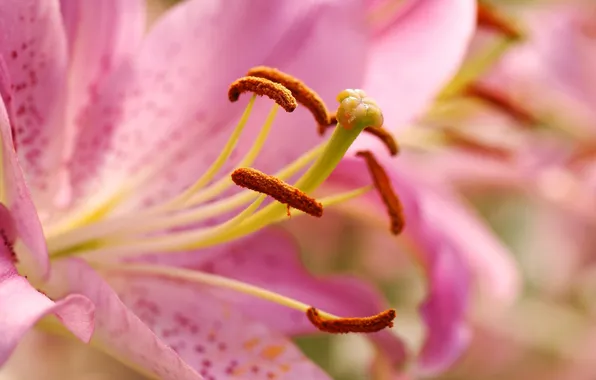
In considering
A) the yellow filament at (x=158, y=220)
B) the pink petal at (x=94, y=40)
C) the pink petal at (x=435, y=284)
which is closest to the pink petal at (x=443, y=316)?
the pink petal at (x=435, y=284)

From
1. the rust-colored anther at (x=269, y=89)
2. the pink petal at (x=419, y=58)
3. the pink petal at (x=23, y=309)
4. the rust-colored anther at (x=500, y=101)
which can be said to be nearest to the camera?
the pink petal at (x=23, y=309)

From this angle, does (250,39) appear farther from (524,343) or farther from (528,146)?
(524,343)

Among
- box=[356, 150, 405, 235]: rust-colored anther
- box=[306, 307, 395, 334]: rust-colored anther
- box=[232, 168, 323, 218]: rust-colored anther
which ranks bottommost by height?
box=[306, 307, 395, 334]: rust-colored anther

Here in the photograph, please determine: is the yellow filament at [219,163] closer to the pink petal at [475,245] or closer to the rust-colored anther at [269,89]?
the rust-colored anther at [269,89]

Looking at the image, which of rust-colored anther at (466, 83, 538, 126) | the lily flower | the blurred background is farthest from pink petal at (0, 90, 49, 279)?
rust-colored anther at (466, 83, 538, 126)

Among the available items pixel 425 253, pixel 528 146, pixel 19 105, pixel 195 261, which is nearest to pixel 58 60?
pixel 19 105

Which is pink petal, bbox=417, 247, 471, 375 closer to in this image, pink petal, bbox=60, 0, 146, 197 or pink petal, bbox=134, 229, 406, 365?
pink petal, bbox=134, 229, 406, 365

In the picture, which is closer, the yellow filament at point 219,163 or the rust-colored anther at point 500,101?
the yellow filament at point 219,163
